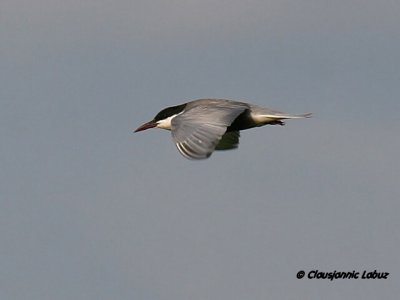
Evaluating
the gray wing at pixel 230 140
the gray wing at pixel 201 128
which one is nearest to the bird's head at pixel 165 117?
the gray wing at pixel 230 140

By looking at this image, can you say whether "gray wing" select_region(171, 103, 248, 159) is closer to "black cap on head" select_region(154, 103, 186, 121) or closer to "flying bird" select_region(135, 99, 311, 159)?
"flying bird" select_region(135, 99, 311, 159)

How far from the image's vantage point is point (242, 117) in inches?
1236

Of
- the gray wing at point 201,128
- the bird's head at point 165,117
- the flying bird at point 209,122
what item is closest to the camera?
the gray wing at point 201,128

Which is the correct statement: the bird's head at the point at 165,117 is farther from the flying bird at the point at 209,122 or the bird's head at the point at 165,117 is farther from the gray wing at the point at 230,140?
the gray wing at the point at 230,140

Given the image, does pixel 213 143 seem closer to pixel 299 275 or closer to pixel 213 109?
pixel 213 109

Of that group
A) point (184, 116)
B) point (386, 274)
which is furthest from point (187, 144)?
point (386, 274)

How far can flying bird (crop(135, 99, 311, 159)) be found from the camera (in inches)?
1030

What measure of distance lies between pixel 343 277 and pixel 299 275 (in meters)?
1.20

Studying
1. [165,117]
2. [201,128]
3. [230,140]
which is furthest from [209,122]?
[165,117]

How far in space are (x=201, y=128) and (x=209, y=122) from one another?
0.64 m

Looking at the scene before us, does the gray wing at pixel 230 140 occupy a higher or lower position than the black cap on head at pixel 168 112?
lower

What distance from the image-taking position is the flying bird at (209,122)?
85.8 ft

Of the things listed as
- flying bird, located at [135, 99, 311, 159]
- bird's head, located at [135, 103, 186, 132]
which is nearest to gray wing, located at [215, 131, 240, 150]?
flying bird, located at [135, 99, 311, 159]

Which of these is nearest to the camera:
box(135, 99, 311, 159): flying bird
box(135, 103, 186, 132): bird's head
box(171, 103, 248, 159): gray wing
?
box(171, 103, 248, 159): gray wing
